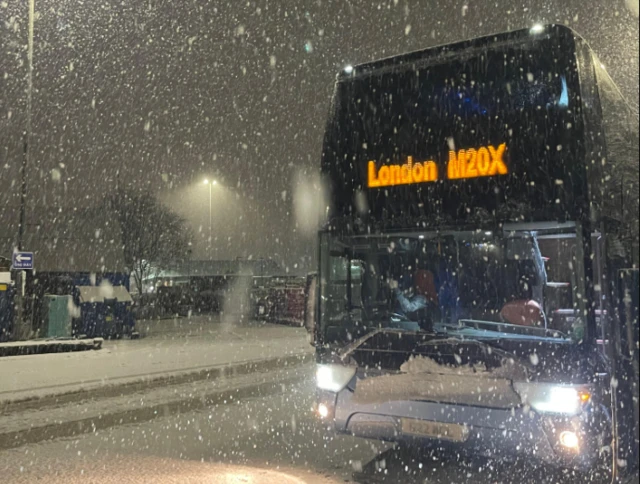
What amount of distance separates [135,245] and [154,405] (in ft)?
93.4

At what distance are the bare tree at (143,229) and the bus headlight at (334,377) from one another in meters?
31.6

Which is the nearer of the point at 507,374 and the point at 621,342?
the point at 621,342

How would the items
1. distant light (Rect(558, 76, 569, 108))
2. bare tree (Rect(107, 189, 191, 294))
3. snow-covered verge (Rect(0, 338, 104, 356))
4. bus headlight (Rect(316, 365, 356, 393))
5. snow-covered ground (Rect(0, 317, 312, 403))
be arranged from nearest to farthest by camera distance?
distant light (Rect(558, 76, 569, 108)), bus headlight (Rect(316, 365, 356, 393)), snow-covered ground (Rect(0, 317, 312, 403)), snow-covered verge (Rect(0, 338, 104, 356)), bare tree (Rect(107, 189, 191, 294))

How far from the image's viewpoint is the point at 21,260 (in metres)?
15.5

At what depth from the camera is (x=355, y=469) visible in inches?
213

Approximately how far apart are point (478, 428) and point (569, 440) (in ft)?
2.04

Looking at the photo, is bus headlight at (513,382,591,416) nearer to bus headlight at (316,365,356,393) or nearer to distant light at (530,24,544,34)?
bus headlight at (316,365,356,393)

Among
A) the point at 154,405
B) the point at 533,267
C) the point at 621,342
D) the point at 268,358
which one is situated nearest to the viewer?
the point at 621,342

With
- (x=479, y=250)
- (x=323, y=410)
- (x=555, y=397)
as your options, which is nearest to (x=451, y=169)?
(x=479, y=250)

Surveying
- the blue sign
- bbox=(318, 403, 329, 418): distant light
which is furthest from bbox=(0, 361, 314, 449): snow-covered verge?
the blue sign

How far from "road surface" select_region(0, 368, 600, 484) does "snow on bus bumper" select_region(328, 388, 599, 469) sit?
1.76 feet

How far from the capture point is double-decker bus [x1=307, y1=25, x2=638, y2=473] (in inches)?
168

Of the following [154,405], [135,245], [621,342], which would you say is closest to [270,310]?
A: [135,245]

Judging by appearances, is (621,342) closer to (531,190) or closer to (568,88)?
(531,190)
